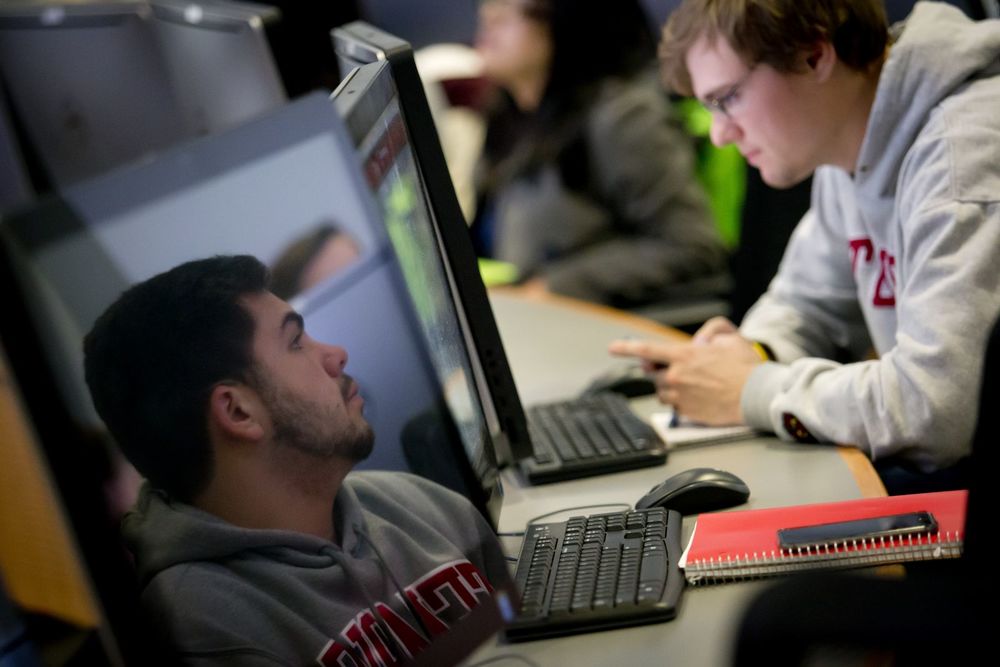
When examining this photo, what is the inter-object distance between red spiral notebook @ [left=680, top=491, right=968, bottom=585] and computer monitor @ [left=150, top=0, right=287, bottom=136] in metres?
0.84

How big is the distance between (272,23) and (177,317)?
1019 millimetres

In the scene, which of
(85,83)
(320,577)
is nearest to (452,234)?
(320,577)

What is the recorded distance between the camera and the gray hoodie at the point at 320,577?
769 mm

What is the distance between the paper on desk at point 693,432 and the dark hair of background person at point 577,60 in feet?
4.61

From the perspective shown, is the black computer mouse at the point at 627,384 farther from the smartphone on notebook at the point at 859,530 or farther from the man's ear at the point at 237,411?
the man's ear at the point at 237,411

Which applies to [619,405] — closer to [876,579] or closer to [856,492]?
[856,492]

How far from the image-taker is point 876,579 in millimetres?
698

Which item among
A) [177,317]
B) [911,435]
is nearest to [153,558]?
[177,317]

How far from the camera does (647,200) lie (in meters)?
2.78

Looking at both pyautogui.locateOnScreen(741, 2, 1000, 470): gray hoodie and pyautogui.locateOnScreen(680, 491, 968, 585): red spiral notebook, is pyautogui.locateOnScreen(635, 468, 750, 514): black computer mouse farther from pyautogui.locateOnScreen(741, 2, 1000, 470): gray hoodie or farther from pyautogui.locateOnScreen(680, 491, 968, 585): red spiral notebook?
pyautogui.locateOnScreen(741, 2, 1000, 470): gray hoodie

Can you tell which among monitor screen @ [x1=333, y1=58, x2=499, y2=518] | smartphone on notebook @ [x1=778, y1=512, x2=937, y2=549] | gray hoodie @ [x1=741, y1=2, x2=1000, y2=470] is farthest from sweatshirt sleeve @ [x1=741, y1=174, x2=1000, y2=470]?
monitor screen @ [x1=333, y1=58, x2=499, y2=518]

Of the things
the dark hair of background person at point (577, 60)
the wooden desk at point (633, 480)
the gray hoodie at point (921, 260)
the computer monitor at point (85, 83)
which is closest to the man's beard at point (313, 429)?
the wooden desk at point (633, 480)

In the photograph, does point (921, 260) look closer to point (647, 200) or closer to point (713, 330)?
point (713, 330)

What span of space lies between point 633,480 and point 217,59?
90 cm
